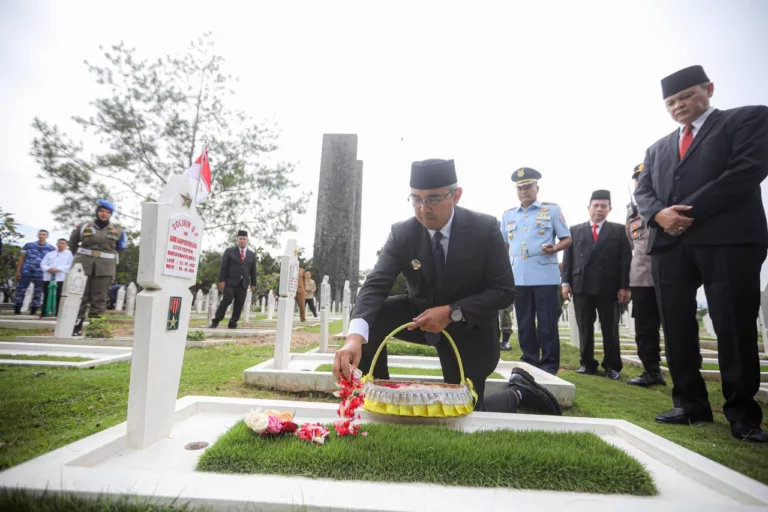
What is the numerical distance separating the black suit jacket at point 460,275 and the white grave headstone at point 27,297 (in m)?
12.3

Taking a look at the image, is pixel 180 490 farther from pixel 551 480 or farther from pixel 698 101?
pixel 698 101

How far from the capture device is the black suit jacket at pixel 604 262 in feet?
16.3

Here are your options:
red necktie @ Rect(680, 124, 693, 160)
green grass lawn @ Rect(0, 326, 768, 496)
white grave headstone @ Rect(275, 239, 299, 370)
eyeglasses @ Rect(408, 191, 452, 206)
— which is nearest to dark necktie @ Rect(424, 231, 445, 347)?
eyeglasses @ Rect(408, 191, 452, 206)

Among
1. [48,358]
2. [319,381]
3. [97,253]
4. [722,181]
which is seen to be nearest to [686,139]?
[722,181]

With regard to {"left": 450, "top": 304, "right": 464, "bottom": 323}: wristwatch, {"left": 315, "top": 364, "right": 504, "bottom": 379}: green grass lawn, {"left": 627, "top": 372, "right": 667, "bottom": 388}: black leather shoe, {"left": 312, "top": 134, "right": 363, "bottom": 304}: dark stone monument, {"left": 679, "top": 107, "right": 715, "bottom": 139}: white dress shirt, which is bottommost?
{"left": 627, "top": 372, "right": 667, "bottom": 388}: black leather shoe

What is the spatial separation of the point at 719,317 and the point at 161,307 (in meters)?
3.14

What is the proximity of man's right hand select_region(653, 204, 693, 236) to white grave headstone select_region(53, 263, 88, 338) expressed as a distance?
23.8 feet

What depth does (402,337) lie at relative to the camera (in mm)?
2947

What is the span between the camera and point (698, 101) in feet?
8.89

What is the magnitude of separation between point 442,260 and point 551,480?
147 centimetres

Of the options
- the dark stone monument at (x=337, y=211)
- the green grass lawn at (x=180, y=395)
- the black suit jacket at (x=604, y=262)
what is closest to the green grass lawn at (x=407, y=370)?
the green grass lawn at (x=180, y=395)

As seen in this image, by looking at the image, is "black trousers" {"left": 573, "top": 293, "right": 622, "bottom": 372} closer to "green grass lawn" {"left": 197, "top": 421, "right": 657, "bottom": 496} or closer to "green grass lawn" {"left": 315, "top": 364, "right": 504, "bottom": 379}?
"green grass lawn" {"left": 315, "top": 364, "right": 504, "bottom": 379}

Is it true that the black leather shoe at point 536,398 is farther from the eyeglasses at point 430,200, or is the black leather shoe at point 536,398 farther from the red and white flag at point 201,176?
the red and white flag at point 201,176

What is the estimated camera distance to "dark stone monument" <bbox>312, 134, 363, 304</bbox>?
27.7 m
